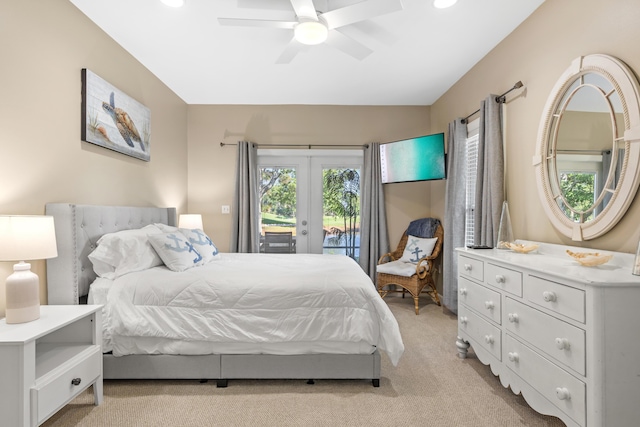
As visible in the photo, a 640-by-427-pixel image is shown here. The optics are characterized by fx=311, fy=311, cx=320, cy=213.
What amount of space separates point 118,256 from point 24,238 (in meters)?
0.73

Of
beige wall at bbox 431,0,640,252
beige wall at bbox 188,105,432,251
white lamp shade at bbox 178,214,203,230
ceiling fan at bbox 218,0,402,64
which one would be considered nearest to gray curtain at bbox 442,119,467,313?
beige wall at bbox 431,0,640,252

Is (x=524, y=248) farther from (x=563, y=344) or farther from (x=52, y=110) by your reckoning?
(x=52, y=110)

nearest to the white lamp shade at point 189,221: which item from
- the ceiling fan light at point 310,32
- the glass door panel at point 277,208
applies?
the glass door panel at point 277,208

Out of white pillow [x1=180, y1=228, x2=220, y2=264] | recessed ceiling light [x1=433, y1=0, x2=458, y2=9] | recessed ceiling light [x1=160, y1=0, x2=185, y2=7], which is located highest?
recessed ceiling light [x1=433, y1=0, x2=458, y2=9]

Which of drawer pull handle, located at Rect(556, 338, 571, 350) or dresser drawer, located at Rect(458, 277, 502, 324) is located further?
dresser drawer, located at Rect(458, 277, 502, 324)

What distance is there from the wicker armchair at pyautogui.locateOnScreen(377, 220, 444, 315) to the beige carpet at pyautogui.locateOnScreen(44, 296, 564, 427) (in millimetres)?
1397

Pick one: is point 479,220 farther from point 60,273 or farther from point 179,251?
point 60,273

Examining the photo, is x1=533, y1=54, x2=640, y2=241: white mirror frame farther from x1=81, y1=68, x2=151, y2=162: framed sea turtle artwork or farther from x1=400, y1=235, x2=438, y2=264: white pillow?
x1=81, y1=68, x2=151, y2=162: framed sea turtle artwork

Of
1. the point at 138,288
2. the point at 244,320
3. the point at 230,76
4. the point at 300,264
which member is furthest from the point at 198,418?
the point at 230,76

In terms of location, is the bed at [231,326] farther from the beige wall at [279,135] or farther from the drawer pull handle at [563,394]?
the beige wall at [279,135]

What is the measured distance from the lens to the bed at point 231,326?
2117mm

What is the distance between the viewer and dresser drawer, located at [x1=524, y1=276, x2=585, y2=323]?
1435 mm

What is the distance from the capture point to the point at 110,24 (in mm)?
2641

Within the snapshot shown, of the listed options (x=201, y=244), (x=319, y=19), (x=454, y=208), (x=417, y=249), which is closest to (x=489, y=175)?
(x=454, y=208)
